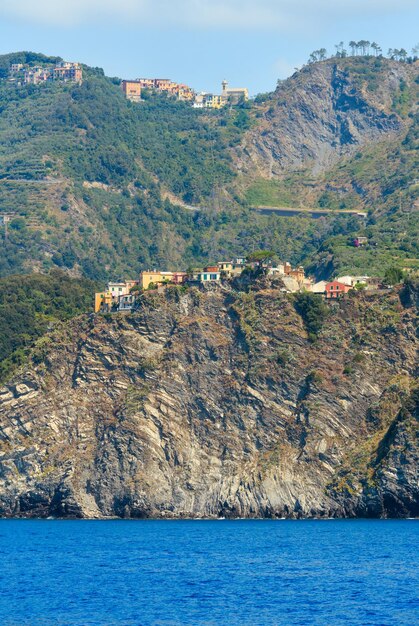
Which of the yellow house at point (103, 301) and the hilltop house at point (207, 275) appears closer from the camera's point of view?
the hilltop house at point (207, 275)

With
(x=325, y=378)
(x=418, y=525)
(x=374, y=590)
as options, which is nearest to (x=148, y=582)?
(x=374, y=590)

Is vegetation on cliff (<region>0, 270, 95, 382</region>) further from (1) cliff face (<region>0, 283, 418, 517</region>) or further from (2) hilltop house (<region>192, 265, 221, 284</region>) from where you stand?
(2) hilltop house (<region>192, 265, 221, 284</region>)

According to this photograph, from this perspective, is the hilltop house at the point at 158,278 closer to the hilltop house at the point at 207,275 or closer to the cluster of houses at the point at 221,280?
the cluster of houses at the point at 221,280

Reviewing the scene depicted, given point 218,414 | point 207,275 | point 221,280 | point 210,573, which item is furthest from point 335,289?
point 210,573

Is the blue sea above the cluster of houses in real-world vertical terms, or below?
below

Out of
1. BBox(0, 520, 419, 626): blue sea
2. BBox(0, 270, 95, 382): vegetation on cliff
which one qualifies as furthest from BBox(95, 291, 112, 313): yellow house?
BBox(0, 520, 419, 626): blue sea

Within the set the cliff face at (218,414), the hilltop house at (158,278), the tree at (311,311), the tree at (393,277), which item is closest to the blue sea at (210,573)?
the cliff face at (218,414)
